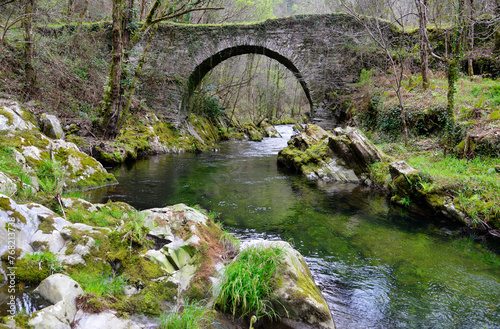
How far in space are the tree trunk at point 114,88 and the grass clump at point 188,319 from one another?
7.30 meters

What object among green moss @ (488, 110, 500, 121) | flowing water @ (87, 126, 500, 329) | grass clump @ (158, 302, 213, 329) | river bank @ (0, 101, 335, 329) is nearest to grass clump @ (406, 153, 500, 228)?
flowing water @ (87, 126, 500, 329)

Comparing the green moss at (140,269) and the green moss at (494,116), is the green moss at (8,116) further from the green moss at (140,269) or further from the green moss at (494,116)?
the green moss at (494,116)

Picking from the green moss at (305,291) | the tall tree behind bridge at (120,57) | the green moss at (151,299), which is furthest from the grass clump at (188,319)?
the tall tree behind bridge at (120,57)

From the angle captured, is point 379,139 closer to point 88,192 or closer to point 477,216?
point 477,216

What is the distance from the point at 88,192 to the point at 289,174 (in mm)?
5935

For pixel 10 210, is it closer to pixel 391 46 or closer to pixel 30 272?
pixel 30 272

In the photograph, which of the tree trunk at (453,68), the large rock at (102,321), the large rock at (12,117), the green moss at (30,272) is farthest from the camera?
the tree trunk at (453,68)

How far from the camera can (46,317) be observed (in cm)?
153

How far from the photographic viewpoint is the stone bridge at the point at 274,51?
13.4 metres

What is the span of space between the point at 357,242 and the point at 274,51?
1159cm

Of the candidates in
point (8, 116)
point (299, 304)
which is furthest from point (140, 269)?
point (8, 116)

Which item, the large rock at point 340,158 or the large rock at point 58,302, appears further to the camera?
the large rock at point 340,158

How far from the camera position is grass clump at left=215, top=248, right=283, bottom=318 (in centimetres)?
229

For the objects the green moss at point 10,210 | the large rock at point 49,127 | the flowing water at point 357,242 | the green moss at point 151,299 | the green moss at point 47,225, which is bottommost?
the flowing water at point 357,242
